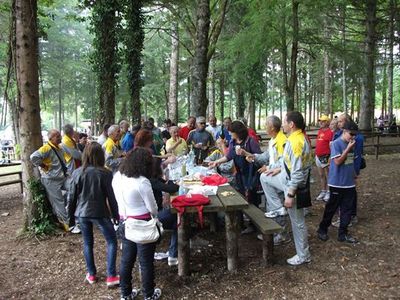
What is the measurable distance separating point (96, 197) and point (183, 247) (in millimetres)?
1199

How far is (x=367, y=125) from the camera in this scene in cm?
1817

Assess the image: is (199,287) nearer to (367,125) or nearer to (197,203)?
(197,203)

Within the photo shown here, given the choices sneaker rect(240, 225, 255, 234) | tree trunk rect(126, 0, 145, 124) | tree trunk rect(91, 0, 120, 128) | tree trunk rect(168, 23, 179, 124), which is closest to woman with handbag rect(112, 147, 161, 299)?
sneaker rect(240, 225, 255, 234)

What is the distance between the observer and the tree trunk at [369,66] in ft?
53.9

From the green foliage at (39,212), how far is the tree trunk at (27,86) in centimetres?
6

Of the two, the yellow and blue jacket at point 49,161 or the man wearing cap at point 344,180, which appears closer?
the man wearing cap at point 344,180

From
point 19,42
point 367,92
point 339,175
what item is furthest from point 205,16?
A: point 367,92

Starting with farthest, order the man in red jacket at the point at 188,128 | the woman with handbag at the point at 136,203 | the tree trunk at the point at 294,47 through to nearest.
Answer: the tree trunk at the point at 294,47 < the man in red jacket at the point at 188,128 < the woman with handbag at the point at 136,203

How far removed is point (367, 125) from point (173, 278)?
53.9ft

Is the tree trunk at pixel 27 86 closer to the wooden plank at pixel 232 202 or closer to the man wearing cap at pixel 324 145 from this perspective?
the wooden plank at pixel 232 202

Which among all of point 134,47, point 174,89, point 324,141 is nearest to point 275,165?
point 324,141

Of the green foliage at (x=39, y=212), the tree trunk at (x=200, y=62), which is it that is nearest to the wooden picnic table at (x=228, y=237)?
the green foliage at (x=39, y=212)

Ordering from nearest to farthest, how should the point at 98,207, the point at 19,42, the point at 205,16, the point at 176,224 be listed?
the point at 98,207 < the point at 176,224 < the point at 19,42 < the point at 205,16

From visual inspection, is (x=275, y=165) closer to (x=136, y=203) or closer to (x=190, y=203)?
(x=190, y=203)
